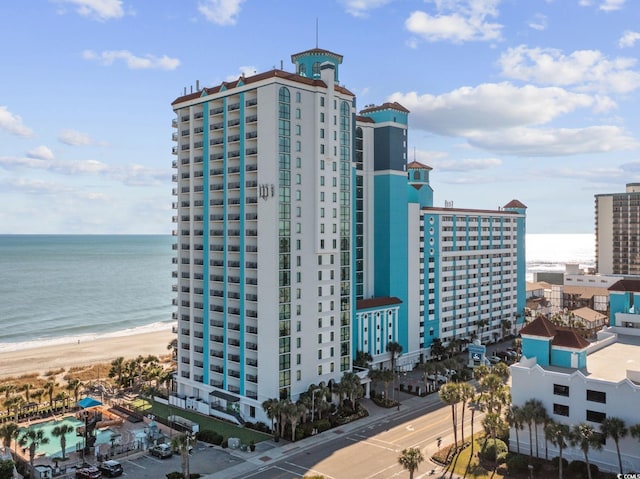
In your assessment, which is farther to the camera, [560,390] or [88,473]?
[560,390]

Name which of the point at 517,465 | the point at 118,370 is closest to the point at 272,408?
the point at 517,465

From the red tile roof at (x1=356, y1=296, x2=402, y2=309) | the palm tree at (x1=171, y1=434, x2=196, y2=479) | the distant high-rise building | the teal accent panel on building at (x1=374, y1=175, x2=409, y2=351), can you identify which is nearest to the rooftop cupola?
the teal accent panel on building at (x1=374, y1=175, x2=409, y2=351)

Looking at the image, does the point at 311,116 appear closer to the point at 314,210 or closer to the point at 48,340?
the point at 314,210

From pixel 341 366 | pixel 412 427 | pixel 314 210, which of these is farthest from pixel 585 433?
pixel 314 210

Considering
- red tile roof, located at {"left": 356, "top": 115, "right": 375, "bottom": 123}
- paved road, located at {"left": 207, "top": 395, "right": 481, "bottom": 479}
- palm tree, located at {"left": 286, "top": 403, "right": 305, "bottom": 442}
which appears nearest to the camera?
paved road, located at {"left": 207, "top": 395, "right": 481, "bottom": 479}

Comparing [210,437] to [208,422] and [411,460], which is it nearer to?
[208,422]

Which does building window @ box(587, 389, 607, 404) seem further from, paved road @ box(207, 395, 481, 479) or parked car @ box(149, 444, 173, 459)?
parked car @ box(149, 444, 173, 459)

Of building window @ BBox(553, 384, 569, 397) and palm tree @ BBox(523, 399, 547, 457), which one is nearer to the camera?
palm tree @ BBox(523, 399, 547, 457)

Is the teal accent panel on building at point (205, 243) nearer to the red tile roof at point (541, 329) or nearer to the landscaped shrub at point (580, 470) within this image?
the red tile roof at point (541, 329)
